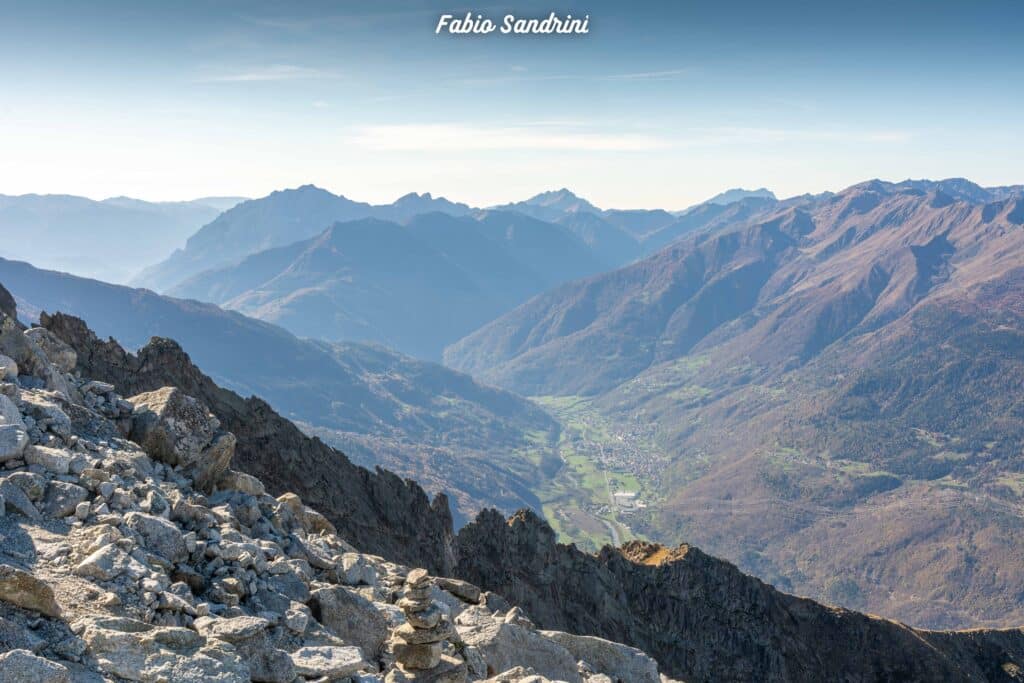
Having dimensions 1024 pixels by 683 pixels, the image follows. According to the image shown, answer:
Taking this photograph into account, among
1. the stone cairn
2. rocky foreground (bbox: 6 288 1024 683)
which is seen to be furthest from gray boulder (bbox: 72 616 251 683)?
the stone cairn

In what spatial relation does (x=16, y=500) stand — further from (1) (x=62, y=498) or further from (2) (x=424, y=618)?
(2) (x=424, y=618)

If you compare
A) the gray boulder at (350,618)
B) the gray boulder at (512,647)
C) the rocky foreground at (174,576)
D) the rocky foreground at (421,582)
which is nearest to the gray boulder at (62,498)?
the rocky foreground at (174,576)

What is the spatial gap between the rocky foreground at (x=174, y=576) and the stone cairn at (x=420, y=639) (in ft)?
0.14

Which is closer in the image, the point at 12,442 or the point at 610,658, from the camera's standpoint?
the point at 12,442

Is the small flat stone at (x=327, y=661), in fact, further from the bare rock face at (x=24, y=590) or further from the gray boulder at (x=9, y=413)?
the gray boulder at (x=9, y=413)

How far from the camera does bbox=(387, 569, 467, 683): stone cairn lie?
22312 millimetres

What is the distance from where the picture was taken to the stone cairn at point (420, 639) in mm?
22312

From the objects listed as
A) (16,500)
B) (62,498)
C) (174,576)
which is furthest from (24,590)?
(62,498)

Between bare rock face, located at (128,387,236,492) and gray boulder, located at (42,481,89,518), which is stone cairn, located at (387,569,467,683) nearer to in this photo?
gray boulder, located at (42,481,89,518)

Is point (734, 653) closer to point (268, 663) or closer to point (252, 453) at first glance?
point (252, 453)

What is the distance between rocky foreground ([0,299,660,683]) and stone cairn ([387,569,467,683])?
0.14ft

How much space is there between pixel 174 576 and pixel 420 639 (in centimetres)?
701

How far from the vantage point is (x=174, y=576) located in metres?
20.4

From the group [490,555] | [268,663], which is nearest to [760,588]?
[490,555]
